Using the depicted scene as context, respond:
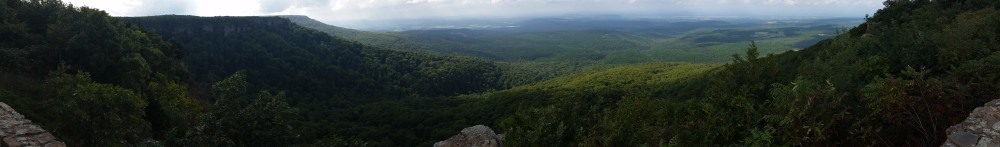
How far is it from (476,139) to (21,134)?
14.6 meters

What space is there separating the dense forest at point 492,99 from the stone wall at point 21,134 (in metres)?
1.35

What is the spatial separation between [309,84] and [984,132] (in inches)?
3188

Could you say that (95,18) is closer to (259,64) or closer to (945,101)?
(945,101)

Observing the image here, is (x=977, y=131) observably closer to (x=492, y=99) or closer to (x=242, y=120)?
(x=242, y=120)

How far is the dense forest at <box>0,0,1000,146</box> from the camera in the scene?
758 centimetres

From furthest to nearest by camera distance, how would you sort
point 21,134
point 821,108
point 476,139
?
point 476,139 < point 21,134 < point 821,108

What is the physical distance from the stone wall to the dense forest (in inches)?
53.3

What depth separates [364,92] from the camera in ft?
273

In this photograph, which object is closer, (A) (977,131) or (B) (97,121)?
(A) (977,131)

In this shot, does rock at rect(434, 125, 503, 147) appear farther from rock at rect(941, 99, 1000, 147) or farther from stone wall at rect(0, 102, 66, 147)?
rock at rect(941, 99, 1000, 147)

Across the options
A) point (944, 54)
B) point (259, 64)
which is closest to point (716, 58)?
point (259, 64)

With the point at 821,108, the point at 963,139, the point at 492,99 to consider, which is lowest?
the point at 492,99

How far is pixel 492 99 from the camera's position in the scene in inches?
2645

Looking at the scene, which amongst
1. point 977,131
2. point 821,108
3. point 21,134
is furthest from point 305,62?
point 977,131
